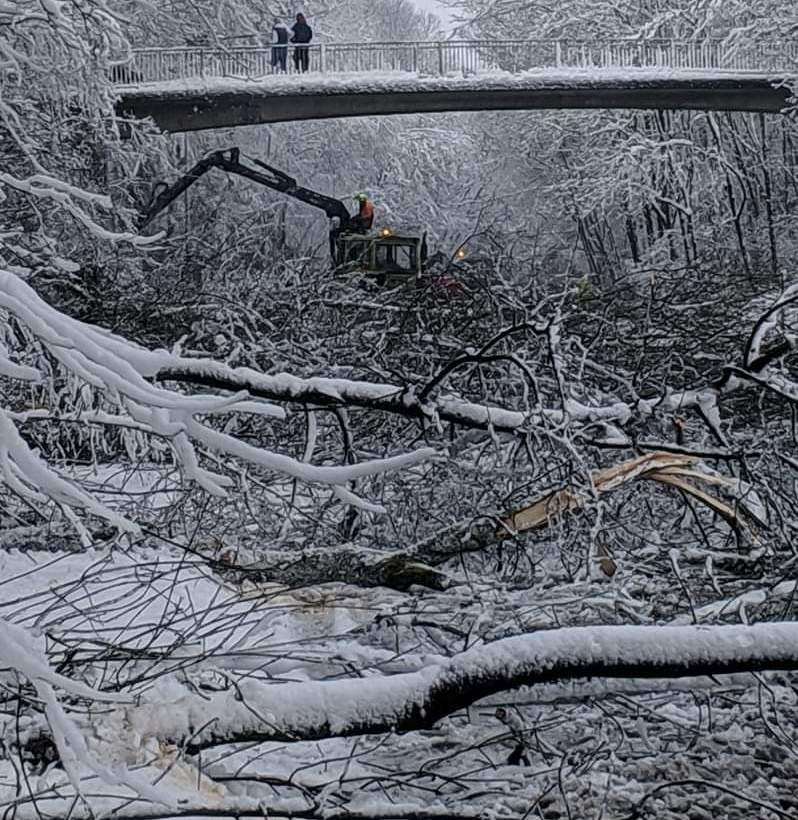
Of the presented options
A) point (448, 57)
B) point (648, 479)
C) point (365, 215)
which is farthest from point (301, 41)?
point (648, 479)

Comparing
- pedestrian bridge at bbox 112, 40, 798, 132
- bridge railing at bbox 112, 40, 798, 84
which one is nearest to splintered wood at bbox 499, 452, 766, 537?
pedestrian bridge at bbox 112, 40, 798, 132

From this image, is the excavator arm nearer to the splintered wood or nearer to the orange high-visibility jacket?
the orange high-visibility jacket

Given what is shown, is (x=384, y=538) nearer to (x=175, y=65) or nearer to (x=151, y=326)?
(x=151, y=326)

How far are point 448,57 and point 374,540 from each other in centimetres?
1828

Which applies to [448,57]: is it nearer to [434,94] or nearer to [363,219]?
[434,94]

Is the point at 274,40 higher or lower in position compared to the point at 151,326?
higher

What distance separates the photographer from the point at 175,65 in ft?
68.9

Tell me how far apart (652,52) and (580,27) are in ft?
9.36

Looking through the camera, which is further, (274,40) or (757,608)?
(274,40)

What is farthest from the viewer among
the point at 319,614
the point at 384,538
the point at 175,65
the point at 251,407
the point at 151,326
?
the point at 175,65

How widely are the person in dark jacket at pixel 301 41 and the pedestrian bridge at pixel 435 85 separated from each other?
0.22 metres

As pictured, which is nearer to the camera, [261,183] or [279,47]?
[261,183]

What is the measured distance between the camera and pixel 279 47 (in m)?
21.5

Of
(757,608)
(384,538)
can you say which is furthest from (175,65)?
(757,608)
